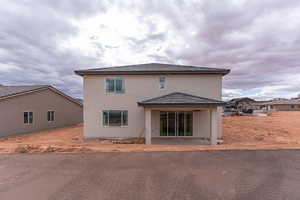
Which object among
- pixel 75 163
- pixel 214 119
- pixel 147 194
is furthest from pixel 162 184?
pixel 214 119

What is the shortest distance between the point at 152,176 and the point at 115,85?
8922 millimetres

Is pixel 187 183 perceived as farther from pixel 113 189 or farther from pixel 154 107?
pixel 154 107

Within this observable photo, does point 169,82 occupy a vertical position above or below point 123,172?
above

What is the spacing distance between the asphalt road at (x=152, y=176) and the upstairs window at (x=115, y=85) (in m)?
6.17

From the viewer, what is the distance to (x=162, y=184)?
464cm

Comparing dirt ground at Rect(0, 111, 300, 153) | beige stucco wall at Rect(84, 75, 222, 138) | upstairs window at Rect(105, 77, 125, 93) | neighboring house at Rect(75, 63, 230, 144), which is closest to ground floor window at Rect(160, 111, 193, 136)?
neighboring house at Rect(75, 63, 230, 144)

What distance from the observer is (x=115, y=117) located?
13.0 m

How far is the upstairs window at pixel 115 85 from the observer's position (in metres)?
12.8

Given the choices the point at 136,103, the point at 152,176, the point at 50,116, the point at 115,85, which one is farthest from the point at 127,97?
the point at 50,116

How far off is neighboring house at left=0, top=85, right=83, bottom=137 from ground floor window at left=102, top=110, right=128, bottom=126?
9.75 metres

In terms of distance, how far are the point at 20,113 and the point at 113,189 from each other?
55.4 feet

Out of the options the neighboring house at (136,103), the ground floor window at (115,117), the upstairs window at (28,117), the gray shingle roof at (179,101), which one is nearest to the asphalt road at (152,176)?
the gray shingle roof at (179,101)

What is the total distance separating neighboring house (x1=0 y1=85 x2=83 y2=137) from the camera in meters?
15.1

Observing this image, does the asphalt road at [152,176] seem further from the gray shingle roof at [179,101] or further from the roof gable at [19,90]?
the roof gable at [19,90]
